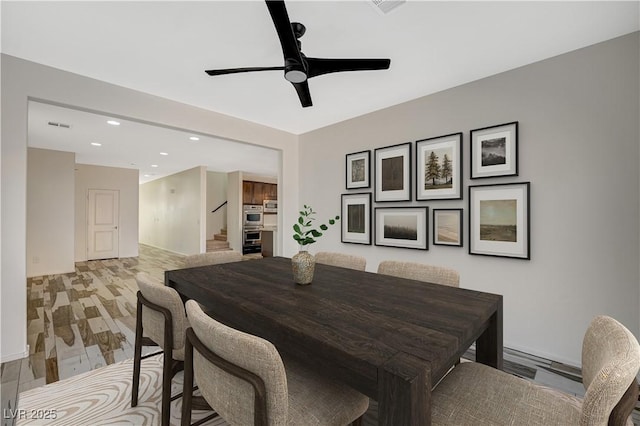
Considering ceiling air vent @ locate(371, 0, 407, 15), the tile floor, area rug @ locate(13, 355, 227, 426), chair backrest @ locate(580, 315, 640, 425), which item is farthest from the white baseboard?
ceiling air vent @ locate(371, 0, 407, 15)

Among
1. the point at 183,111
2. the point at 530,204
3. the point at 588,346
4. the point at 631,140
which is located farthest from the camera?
the point at 183,111

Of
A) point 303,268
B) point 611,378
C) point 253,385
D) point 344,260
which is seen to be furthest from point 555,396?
point 344,260

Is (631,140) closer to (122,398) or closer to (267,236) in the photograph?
(122,398)

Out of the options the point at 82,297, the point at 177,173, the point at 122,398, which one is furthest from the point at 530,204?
the point at 177,173

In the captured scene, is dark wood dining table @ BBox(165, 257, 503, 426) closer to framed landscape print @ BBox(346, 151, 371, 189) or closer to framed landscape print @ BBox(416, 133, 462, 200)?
framed landscape print @ BBox(416, 133, 462, 200)

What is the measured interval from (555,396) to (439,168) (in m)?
2.22

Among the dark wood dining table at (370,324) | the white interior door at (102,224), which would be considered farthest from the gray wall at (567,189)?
the white interior door at (102,224)

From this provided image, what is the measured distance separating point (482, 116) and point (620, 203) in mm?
1227

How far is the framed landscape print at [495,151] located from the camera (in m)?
2.49

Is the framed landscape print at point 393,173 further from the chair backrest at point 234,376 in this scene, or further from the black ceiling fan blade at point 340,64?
the chair backrest at point 234,376

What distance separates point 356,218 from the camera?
3.69 meters

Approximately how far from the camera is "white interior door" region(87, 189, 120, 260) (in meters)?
7.18

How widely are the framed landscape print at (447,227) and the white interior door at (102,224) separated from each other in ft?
26.4

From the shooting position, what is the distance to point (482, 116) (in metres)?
2.69
